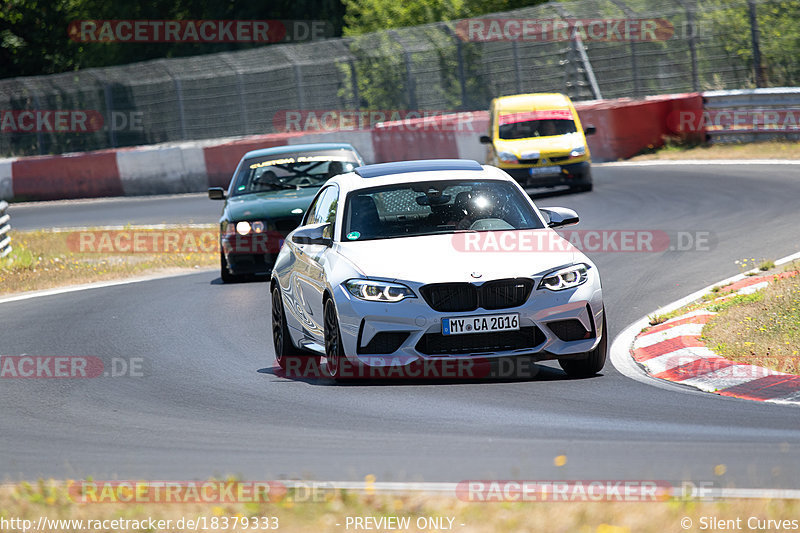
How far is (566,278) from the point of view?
8781mm

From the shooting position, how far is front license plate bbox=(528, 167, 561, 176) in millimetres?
23634

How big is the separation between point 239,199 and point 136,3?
45.1 meters

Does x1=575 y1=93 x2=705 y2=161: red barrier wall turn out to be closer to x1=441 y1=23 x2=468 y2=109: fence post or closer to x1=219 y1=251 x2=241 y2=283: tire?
x1=441 y1=23 x2=468 y2=109: fence post

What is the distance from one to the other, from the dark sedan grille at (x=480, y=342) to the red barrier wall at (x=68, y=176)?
25.7m

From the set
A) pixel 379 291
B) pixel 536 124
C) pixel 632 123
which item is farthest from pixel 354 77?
pixel 379 291

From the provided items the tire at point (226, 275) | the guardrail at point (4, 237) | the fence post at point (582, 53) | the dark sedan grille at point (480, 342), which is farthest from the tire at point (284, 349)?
the fence post at point (582, 53)

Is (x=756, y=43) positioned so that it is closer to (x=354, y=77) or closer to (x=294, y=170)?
(x=354, y=77)

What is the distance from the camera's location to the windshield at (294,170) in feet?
54.5

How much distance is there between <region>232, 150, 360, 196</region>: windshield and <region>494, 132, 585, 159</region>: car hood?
7.61 meters

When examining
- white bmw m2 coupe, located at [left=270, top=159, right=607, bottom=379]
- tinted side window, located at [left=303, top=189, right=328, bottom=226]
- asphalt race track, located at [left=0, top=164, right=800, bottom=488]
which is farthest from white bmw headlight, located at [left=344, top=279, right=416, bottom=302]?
tinted side window, located at [left=303, top=189, right=328, bottom=226]

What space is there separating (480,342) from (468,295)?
32 cm

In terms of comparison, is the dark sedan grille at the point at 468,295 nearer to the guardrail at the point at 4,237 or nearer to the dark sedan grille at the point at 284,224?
the dark sedan grille at the point at 284,224

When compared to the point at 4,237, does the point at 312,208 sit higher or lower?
higher

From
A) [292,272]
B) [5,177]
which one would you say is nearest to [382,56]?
[5,177]
